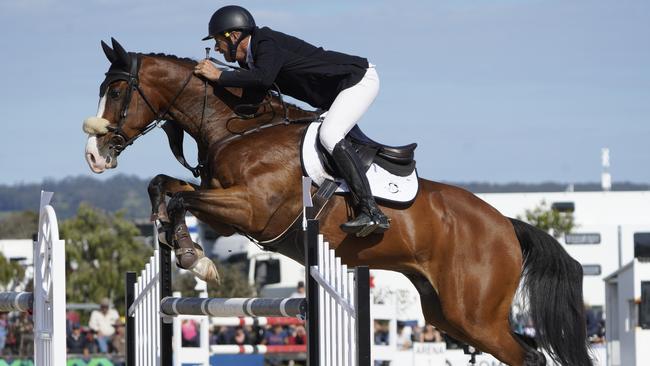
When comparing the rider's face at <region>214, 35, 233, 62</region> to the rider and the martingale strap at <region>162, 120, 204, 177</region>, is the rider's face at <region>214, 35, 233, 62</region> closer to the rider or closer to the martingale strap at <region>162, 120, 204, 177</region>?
the rider

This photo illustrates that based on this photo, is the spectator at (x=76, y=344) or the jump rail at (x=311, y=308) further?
the spectator at (x=76, y=344)

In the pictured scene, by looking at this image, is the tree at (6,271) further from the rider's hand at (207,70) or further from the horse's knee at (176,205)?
the horse's knee at (176,205)

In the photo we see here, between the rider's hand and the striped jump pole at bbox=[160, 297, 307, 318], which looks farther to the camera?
the rider's hand

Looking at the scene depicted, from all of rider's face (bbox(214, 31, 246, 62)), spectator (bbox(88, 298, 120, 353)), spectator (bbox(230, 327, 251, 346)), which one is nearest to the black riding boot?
rider's face (bbox(214, 31, 246, 62))

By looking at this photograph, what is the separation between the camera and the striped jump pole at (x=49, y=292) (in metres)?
4.98

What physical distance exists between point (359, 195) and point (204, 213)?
0.80 metres

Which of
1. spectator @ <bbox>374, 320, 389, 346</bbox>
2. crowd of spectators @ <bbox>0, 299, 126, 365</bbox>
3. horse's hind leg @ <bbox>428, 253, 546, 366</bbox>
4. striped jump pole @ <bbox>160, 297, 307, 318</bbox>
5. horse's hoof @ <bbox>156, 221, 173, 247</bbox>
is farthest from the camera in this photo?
spectator @ <bbox>374, 320, 389, 346</bbox>

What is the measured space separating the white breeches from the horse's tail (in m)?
1.26

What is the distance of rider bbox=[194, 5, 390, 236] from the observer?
18.7 ft

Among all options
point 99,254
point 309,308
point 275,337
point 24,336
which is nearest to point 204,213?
point 309,308

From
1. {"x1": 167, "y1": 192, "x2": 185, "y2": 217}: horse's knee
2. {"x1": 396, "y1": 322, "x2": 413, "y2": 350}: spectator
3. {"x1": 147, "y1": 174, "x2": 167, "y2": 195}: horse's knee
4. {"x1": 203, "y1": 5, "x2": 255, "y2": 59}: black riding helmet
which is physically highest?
{"x1": 203, "y1": 5, "x2": 255, "y2": 59}: black riding helmet

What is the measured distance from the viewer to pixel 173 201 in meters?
5.55

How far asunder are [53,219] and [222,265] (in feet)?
78.3

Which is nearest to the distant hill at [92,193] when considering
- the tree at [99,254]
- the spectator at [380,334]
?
the tree at [99,254]
